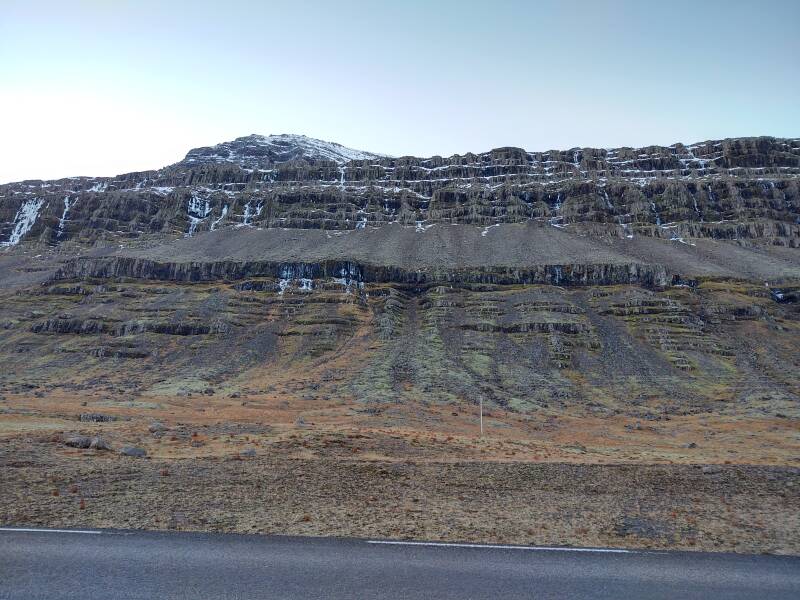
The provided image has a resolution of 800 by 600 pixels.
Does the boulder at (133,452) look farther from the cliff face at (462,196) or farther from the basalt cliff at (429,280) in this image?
the cliff face at (462,196)

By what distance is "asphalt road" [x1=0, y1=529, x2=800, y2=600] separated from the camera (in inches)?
344

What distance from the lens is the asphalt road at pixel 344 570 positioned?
8742 mm

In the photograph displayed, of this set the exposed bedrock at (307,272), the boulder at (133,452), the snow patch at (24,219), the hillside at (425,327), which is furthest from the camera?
the snow patch at (24,219)

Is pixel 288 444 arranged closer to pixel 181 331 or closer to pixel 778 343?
pixel 181 331

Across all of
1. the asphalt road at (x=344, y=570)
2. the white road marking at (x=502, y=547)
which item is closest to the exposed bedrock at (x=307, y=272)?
the white road marking at (x=502, y=547)

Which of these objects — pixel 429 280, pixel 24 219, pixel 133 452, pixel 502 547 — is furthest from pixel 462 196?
pixel 502 547

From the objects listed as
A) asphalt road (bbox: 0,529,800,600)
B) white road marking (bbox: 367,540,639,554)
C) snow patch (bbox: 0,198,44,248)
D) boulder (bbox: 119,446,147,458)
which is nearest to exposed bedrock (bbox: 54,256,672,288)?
snow patch (bbox: 0,198,44,248)

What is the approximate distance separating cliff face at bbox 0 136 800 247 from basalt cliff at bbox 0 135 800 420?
0.67 metres

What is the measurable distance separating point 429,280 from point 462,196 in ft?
165

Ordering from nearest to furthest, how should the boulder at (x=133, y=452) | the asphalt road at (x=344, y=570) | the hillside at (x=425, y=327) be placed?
1. the asphalt road at (x=344, y=570)
2. the hillside at (x=425, y=327)
3. the boulder at (x=133, y=452)

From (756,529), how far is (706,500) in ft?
8.00

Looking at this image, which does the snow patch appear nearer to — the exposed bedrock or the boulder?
the exposed bedrock

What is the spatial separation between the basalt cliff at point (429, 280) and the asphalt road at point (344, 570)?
3464cm

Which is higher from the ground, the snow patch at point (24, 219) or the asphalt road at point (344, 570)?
the snow patch at point (24, 219)
